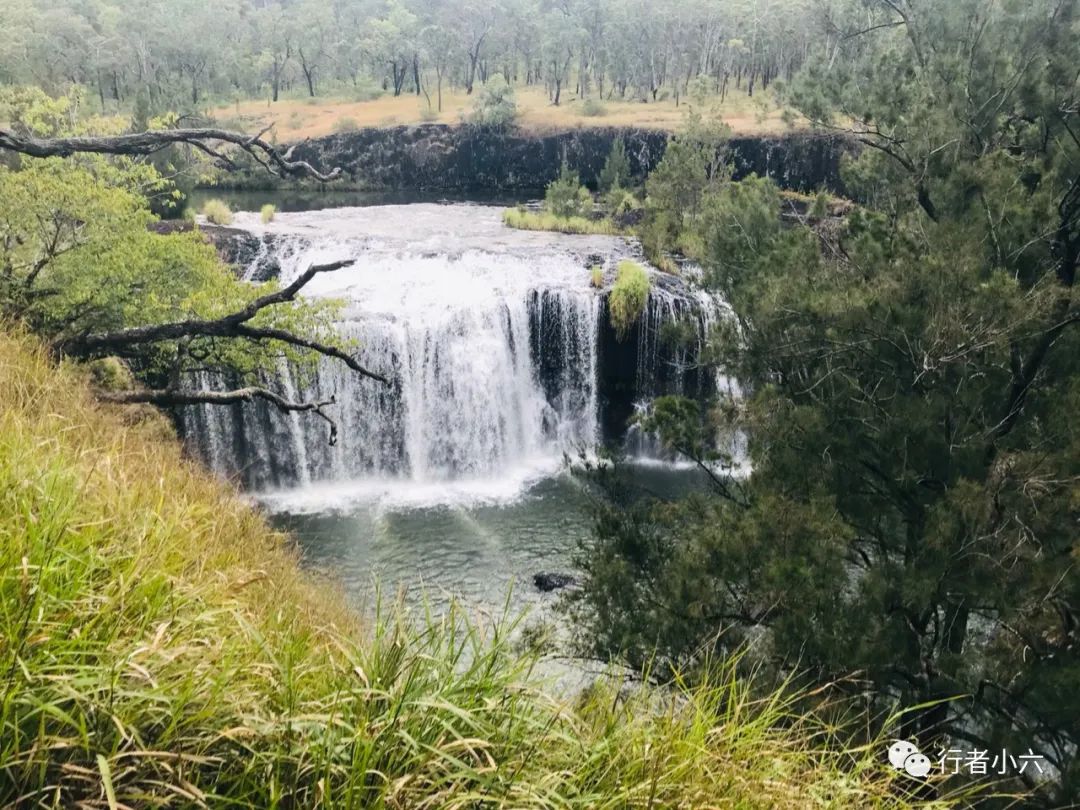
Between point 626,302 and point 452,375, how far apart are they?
4818mm

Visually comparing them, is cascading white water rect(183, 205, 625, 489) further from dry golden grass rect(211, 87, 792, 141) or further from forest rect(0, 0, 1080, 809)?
dry golden grass rect(211, 87, 792, 141)

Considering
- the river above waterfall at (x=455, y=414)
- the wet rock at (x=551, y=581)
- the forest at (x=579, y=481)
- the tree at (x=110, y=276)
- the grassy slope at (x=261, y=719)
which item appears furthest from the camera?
the river above waterfall at (x=455, y=414)

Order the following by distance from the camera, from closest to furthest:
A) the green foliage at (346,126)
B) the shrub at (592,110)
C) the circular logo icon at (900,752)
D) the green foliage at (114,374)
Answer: the circular logo icon at (900,752)
the green foliage at (114,374)
the green foliage at (346,126)
the shrub at (592,110)

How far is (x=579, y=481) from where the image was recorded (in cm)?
1709

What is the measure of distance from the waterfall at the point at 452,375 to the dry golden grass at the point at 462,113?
2358 centimetres

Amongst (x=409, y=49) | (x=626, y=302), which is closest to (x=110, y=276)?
(x=626, y=302)

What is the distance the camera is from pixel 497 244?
2462 cm

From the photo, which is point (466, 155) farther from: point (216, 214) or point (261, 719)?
point (261, 719)

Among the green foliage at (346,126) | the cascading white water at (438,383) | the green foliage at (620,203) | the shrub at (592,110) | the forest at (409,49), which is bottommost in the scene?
the cascading white water at (438,383)

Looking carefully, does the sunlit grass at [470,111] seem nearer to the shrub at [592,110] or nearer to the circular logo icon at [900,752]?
the shrub at [592,110]

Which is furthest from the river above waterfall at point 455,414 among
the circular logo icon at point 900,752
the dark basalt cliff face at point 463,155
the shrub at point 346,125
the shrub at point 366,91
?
the shrub at point 366,91

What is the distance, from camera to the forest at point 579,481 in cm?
207

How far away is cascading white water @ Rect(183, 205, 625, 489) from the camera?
17.2m

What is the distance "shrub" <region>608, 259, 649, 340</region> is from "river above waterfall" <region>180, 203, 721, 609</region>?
10.8 inches
